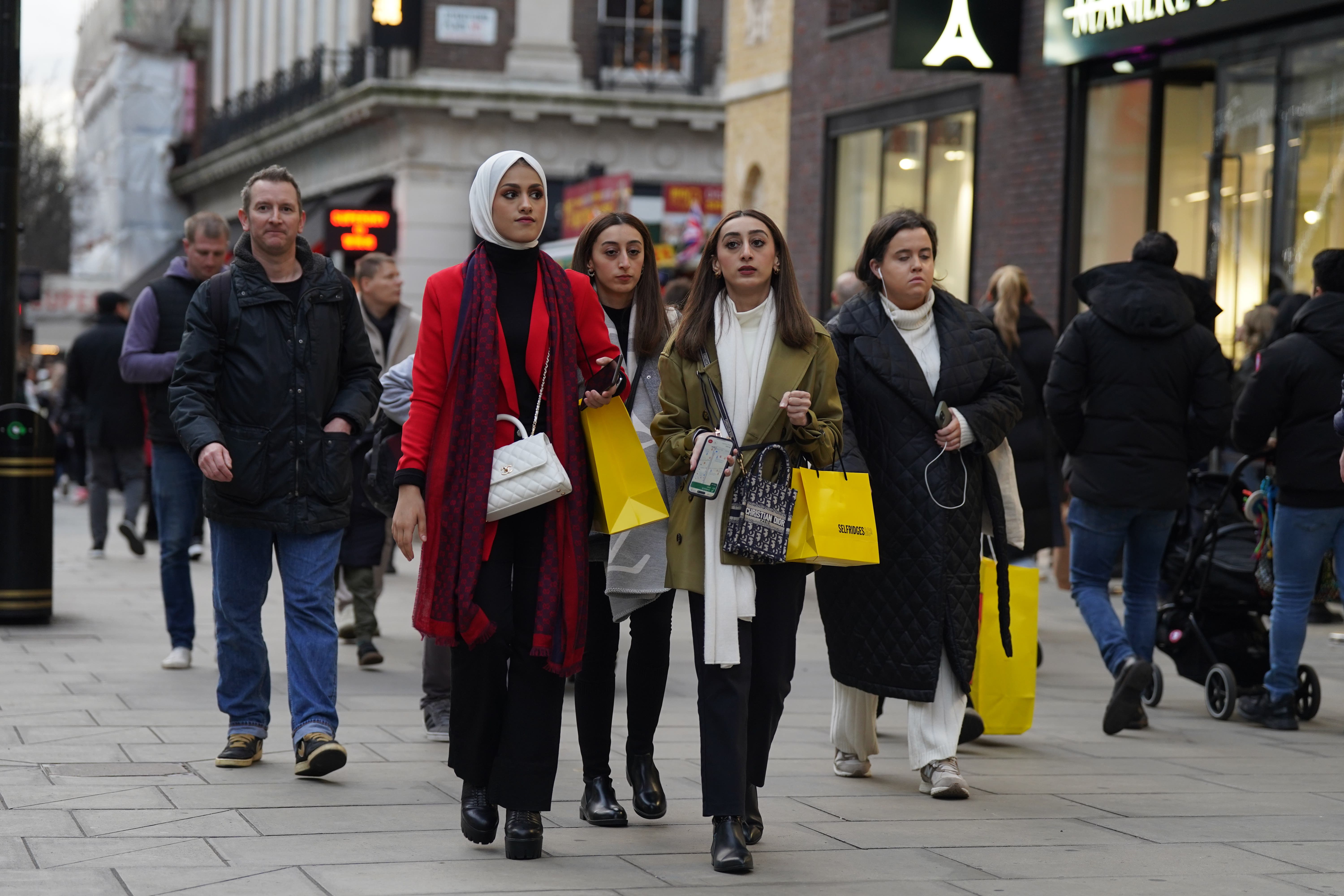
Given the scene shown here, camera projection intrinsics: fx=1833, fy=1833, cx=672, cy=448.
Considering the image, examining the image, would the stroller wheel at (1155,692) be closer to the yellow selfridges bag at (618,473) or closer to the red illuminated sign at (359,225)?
the yellow selfridges bag at (618,473)

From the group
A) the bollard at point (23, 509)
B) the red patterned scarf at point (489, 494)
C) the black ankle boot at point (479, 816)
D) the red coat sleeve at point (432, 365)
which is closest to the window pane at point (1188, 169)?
the bollard at point (23, 509)

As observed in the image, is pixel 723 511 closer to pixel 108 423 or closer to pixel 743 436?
pixel 743 436

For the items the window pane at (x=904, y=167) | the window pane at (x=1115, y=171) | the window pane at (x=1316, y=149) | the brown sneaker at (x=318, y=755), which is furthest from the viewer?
the window pane at (x=904, y=167)

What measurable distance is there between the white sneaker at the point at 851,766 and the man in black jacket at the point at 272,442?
1.82 metres

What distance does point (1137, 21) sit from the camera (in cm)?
1316

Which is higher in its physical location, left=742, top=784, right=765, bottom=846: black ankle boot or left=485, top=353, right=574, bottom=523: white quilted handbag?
left=485, top=353, right=574, bottom=523: white quilted handbag

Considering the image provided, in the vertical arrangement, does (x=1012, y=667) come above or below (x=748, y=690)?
below

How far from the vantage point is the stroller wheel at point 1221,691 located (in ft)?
26.4

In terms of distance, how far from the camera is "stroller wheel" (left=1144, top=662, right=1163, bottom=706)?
8445mm

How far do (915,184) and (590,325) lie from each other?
1208cm

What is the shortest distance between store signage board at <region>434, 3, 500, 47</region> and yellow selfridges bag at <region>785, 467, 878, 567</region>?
83.1ft

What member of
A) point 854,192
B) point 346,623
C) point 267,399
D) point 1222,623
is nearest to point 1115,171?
point 854,192

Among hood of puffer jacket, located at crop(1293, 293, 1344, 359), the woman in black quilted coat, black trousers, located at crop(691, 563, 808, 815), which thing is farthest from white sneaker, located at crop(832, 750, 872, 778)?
hood of puffer jacket, located at crop(1293, 293, 1344, 359)

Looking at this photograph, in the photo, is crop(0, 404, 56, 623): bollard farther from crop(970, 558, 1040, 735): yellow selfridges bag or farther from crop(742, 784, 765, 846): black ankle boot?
crop(742, 784, 765, 846): black ankle boot
